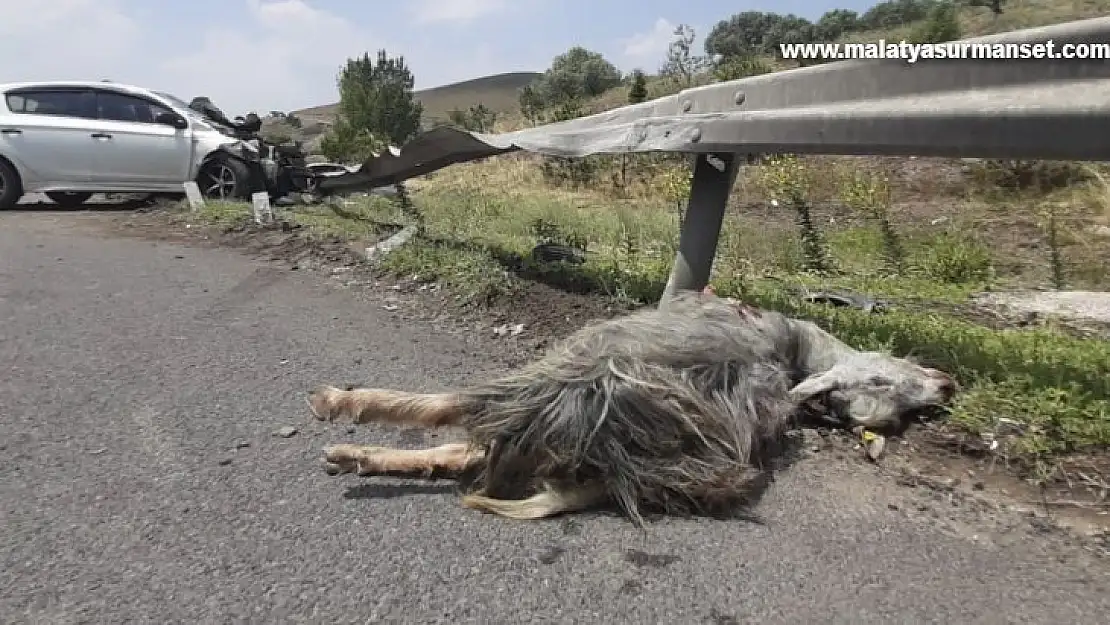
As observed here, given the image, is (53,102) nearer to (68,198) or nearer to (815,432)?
(68,198)

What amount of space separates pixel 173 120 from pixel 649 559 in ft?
36.3

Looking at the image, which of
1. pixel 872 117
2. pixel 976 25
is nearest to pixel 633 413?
pixel 872 117

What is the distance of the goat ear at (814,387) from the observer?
3.51 m

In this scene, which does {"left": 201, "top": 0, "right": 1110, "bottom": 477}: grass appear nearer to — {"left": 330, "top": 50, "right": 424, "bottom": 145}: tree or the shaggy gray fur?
the shaggy gray fur

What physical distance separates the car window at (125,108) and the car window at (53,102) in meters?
0.17

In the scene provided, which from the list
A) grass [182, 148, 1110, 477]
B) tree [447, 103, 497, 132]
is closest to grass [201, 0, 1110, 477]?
grass [182, 148, 1110, 477]

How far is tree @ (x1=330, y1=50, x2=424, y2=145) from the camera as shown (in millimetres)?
34500

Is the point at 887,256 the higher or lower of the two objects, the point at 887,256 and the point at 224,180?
the lower

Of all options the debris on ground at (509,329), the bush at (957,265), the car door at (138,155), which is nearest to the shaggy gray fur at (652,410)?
the debris on ground at (509,329)

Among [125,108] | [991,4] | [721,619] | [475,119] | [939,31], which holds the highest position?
[991,4]

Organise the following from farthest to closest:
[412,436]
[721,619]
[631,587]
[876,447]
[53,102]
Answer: [53,102] → [412,436] → [876,447] → [631,587] → [721,619]

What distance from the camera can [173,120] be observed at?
11523 mm

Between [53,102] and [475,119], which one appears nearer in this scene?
[53,102]

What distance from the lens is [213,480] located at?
298cm
